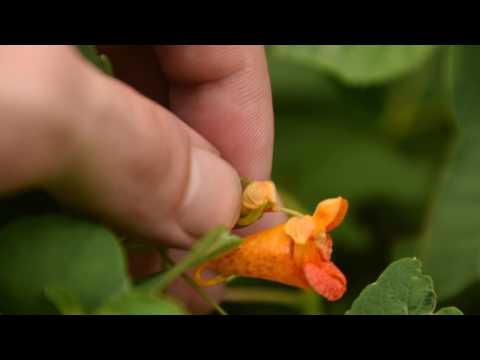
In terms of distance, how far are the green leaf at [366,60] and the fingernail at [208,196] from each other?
2.26 ft

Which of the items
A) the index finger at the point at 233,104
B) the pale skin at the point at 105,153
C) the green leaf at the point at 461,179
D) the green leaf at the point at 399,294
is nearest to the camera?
the pale skin at the point at 105,153

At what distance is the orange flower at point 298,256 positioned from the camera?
90 centimetres

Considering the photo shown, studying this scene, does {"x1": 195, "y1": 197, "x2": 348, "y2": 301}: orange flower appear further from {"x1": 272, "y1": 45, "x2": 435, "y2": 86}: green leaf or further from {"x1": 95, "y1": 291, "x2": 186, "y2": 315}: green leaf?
{"x1": 272, "y1": 45, "x2": 435, "y2": 86}: green leaf

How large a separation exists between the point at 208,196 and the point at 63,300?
21 centimetres

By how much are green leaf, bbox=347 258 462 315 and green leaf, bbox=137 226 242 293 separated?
0.52 feet

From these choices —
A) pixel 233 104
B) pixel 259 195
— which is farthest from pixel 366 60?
pixel 259 195

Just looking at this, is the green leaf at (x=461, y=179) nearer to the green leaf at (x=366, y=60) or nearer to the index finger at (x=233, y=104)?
the green leaf at (x=366, y=60)

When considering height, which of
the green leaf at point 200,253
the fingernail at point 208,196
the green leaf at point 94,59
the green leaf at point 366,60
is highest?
the green leaf at point 94,59

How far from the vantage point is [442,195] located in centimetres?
155

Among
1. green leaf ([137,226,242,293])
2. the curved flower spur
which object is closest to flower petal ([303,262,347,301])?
the curved flower spur

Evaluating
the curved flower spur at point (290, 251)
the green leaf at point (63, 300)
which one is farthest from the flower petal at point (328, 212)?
the green leaf at point (63, 300)
